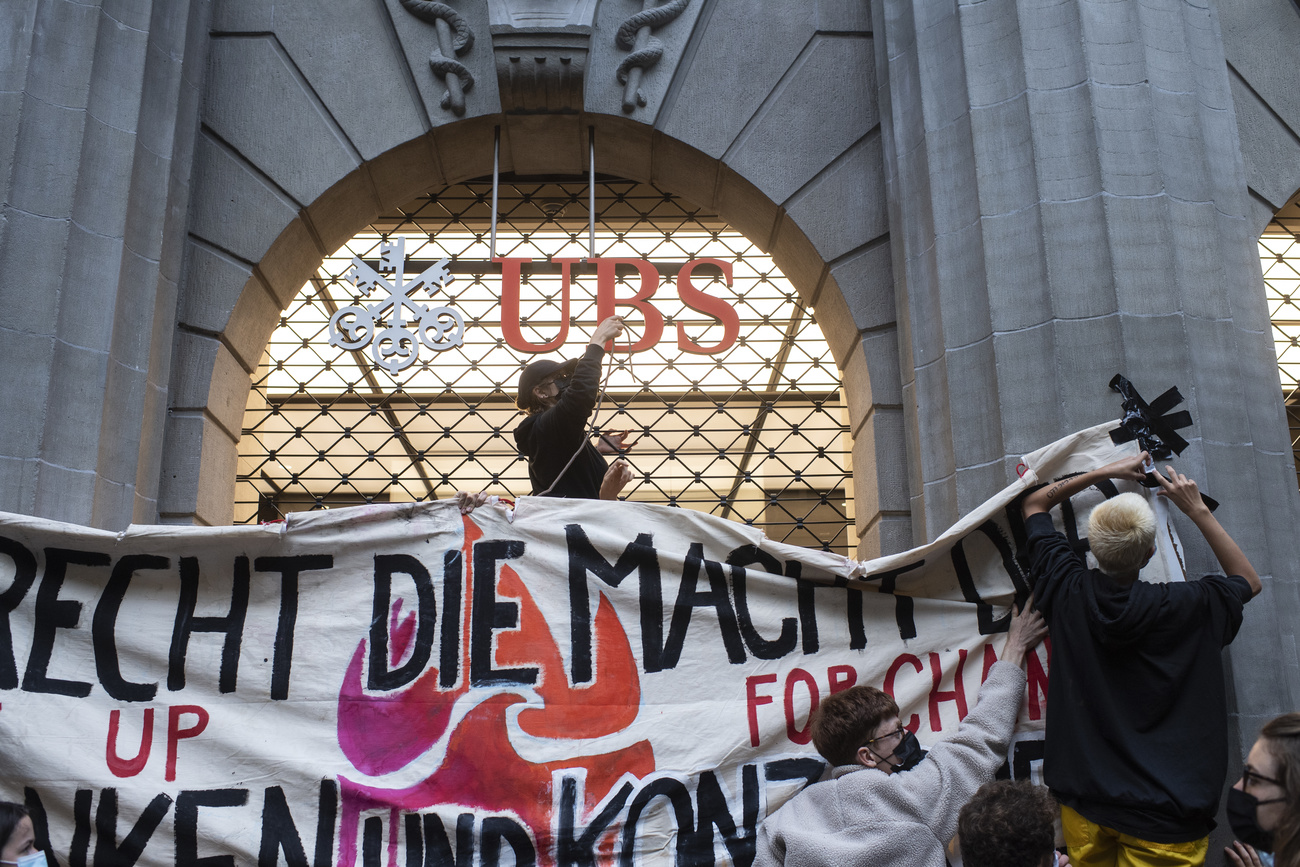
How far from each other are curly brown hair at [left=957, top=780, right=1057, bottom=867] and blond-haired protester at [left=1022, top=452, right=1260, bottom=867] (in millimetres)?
781

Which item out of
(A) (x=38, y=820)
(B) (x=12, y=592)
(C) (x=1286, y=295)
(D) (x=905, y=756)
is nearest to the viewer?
(D) (x=905, y=756)

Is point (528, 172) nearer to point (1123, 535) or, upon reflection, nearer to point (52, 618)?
point (52, 618)

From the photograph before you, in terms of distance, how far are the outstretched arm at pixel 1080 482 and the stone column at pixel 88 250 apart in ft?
16.1

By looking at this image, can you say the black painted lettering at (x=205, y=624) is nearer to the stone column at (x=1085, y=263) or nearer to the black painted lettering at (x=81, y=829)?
the black painted lettering at (x=81, y=829)

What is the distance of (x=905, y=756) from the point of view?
13.6 feet

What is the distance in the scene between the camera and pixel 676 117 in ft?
25.1

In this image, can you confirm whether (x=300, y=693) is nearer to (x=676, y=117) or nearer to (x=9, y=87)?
(x=9, y=87)

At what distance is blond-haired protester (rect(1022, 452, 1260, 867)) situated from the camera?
388cm

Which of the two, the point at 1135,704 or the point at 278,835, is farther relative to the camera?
the point at 278,835

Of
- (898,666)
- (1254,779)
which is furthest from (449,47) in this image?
(1254,779)

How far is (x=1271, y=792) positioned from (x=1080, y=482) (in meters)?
1.81

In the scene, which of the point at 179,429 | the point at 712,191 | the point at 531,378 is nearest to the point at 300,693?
the point at 531,378

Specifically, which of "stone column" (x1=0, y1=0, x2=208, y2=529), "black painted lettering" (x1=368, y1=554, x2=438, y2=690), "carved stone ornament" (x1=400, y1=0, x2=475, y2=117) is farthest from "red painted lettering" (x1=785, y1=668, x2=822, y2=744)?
"carved stone ornament" (x1=400, y1=0, x2=475, y2=117)

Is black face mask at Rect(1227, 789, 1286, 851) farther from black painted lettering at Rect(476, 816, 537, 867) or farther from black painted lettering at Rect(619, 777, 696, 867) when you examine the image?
black painted lettering at Rect(476, 816, 537, 867)
